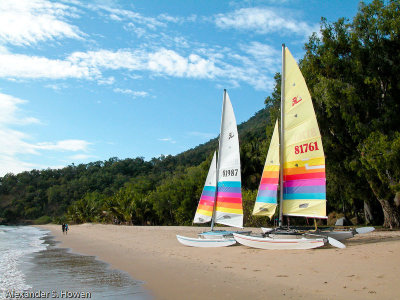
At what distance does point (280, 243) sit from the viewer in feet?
45.4

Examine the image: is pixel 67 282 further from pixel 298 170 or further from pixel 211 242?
pixel 298 170

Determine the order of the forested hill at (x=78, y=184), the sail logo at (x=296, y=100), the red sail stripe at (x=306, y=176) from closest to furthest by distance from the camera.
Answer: the red sail stripe at (x=306, y=176) → the sail logo at (x=296, y=100) → the forested hill at (x=78, y=184)

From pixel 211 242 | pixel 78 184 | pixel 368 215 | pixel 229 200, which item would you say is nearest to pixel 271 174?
pixel 229 200

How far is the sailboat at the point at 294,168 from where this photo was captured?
14695 mm

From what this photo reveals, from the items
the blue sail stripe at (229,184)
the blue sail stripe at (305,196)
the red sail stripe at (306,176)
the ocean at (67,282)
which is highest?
the red sail stripe at (306,176)

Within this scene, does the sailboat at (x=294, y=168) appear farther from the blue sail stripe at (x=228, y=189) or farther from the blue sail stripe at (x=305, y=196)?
the blue sail stripe at (x=228, y=189)

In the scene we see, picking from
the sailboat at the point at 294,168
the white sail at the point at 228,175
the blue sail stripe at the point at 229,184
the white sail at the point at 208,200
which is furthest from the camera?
the white sail at the point at 208,200

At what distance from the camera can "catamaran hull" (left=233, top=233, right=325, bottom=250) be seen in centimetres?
1326

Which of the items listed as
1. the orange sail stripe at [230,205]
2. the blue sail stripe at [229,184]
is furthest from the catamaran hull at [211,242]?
the blue sail stripe at [229,184]

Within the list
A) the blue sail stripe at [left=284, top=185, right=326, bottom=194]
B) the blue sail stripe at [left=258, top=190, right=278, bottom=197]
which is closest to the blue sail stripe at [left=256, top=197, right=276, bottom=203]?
the blue sail stripe at [left=258, top=190, right=278, bottom=197]

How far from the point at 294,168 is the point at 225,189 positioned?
13.3 ft

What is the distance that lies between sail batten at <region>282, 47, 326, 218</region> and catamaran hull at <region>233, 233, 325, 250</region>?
1.66 meters

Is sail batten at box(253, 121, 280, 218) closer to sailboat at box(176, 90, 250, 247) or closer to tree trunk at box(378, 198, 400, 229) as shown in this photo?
sailboat at box(176, 90, 250, 247)

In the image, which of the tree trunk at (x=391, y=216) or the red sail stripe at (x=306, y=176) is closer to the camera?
the red sail stripe at (x=306, y=176)
